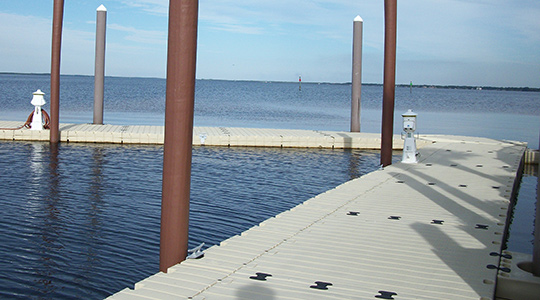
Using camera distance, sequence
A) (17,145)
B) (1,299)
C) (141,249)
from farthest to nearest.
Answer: (17,145) → (141,249) → (1,299)

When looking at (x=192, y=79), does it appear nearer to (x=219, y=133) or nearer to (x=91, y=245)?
(x=91, y=245)

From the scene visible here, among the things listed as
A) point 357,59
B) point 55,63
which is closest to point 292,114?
point 357,59

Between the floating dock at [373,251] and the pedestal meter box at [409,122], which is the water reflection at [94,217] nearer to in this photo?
the floating dock at [373,251]

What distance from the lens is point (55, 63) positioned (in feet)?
46.0

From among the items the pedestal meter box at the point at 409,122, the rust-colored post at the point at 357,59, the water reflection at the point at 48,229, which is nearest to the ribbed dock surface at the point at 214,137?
the rust-colored post at the point at 357,59

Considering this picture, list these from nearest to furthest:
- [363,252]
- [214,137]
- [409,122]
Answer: [363,252], [409,122], [214,137]

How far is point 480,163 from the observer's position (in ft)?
39.4

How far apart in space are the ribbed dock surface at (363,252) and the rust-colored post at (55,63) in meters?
8.16

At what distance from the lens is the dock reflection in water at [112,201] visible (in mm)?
5914

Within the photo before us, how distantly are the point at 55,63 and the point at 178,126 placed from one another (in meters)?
10.4

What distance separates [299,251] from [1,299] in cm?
259

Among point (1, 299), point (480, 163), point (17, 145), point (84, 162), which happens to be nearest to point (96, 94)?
point (17, 145)

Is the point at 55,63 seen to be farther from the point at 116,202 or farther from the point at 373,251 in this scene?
the point at 373,251

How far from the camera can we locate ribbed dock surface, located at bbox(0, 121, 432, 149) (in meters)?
15.1
